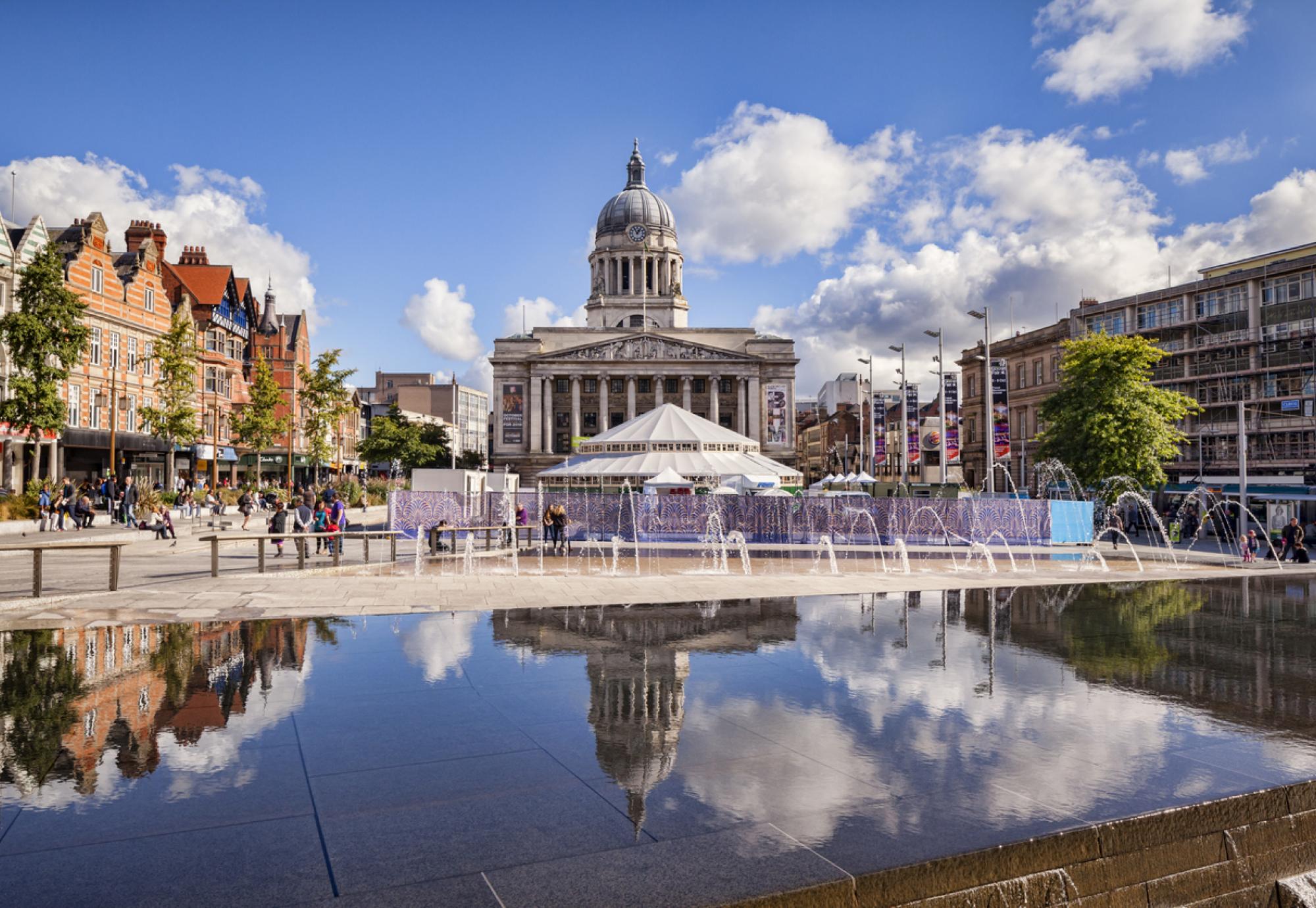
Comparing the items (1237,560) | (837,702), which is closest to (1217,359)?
(1237,560)

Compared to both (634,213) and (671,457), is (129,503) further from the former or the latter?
(634,213)

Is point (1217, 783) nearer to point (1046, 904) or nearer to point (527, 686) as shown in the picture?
point (1046, 904)

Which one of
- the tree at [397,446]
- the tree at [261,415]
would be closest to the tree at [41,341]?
the tree at [261,415]

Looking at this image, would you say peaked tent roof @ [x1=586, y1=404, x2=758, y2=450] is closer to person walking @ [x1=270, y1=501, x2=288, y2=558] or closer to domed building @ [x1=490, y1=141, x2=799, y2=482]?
person walking @ [x1=270, y1=501, x2=288, y2=558]

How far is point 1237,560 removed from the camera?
87.7 feet

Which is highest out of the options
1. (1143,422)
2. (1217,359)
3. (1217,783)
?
(1217,359)

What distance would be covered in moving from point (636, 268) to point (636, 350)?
85.3 ft

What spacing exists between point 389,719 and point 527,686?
57.3 inches

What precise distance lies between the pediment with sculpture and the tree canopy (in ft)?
237

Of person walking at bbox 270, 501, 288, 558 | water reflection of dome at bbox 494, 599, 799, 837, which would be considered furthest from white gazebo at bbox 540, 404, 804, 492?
water reflection of dome at bbox 494, 599, 799, 837

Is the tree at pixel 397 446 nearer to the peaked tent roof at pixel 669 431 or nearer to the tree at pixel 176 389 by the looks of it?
the tree at pixel 176 389

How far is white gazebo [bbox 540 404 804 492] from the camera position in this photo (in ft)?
99.7

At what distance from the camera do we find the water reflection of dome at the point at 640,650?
6.25 metres

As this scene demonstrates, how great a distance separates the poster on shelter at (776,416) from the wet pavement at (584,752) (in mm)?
90349
